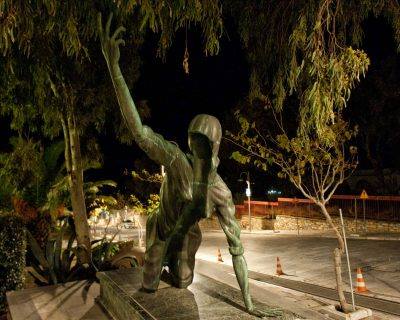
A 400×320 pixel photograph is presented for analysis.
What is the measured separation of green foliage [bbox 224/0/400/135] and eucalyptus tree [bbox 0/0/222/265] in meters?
0.85

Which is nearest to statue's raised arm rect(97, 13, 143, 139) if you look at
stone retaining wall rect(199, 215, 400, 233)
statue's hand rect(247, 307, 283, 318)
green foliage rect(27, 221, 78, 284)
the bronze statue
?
the bronze statue

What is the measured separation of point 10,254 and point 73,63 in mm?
3580

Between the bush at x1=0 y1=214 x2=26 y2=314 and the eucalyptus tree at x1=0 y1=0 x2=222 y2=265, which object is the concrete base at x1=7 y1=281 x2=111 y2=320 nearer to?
the bush at x1=0 y1=214 x2=26 y2=314

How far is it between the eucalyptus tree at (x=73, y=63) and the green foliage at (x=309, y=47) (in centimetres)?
85

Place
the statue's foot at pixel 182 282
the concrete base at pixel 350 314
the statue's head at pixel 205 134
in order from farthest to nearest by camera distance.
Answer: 1. the concrete base at pixel 350 314
2. the statue's foot at pixel 182 282
3. the statue's head at pixel 205 134

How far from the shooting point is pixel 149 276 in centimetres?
483

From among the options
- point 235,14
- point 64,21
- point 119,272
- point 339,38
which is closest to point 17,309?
point 119,272

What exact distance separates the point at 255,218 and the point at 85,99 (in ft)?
71.3

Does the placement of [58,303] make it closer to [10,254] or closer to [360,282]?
[10,254]

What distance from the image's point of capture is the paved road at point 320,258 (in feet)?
36.2

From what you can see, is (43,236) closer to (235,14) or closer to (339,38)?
(235,14)

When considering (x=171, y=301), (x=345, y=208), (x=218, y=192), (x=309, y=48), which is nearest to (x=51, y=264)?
(x=171, y=301)

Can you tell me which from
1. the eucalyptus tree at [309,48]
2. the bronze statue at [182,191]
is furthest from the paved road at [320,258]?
the bronze statue at [182,191]

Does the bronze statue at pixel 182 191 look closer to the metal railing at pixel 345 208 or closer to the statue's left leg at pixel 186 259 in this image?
the statue's left leg at pixel 186 259
